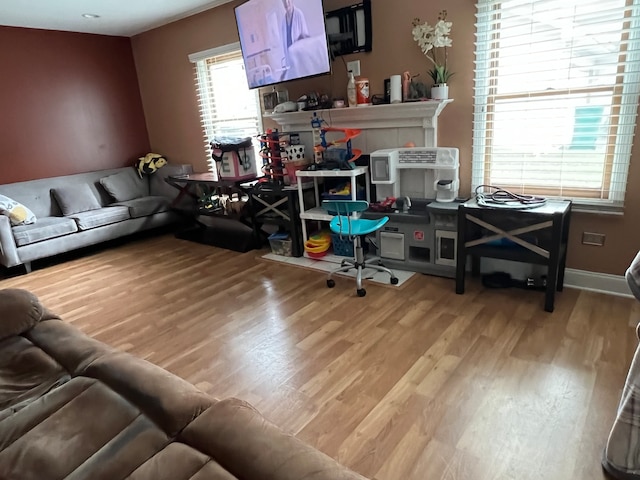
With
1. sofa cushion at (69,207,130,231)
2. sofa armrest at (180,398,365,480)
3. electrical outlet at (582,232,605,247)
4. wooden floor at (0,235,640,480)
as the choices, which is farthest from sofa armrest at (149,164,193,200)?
sofa armrest at (180,398,365,480)

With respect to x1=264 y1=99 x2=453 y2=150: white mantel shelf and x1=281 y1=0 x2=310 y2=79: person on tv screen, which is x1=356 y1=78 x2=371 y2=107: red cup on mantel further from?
x1=281 y1=0 x2=310 y2=79: person on tv screen

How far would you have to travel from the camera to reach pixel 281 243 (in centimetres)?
409

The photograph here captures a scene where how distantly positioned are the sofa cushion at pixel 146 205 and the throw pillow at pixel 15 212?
0.96 meters

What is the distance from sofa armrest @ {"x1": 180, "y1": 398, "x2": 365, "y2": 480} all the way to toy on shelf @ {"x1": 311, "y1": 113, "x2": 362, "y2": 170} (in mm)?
2577

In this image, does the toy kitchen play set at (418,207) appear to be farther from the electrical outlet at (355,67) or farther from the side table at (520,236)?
the electrical outlet at (355,67)

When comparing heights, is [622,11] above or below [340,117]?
above

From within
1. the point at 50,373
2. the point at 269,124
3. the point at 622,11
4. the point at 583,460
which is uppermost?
the point at 622,11

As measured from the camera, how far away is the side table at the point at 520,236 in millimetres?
2637

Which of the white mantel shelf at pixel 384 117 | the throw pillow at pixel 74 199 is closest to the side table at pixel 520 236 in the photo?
the white mantel shelf at pixel 384 117

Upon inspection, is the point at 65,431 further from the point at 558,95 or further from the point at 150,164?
the point at 150,164

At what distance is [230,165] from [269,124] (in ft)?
2.03

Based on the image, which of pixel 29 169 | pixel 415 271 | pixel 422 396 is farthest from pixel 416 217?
pixel 29 169

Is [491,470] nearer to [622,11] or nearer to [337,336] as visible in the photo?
[337,336]

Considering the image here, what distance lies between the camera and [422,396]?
203 centimetres
